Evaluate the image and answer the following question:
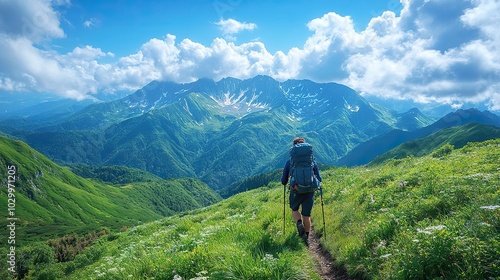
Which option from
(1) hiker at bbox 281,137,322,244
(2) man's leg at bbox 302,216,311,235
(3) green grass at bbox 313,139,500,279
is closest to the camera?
(3) green grass at bbox 313,139,500,279

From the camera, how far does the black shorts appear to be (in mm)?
10600

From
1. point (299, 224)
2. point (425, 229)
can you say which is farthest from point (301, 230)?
point (425, 229)

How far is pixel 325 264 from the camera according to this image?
342 inches

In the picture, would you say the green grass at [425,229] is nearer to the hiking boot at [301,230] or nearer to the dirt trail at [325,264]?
the dirt trail at [325,264]

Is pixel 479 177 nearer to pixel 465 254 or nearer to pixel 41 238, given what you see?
pixel 465 254

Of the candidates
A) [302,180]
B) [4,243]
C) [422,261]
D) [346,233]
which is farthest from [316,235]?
[4,243]

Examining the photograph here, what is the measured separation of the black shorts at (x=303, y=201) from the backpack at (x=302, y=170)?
1.42 feet

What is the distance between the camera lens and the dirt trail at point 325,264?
777 centimetres

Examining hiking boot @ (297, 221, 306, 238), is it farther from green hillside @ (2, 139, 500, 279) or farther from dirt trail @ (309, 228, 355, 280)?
dirt trail @ (309, 228, 355, 280)

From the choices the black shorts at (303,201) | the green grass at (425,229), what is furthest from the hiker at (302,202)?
the green grass at (425,229)

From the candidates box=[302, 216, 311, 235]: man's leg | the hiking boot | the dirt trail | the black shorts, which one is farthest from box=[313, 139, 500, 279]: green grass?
the black shorts

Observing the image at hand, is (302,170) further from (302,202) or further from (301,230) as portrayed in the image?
(301,230)

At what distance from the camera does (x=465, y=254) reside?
4961 millimetres

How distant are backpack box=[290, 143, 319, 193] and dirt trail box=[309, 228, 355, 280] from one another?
2.06m
